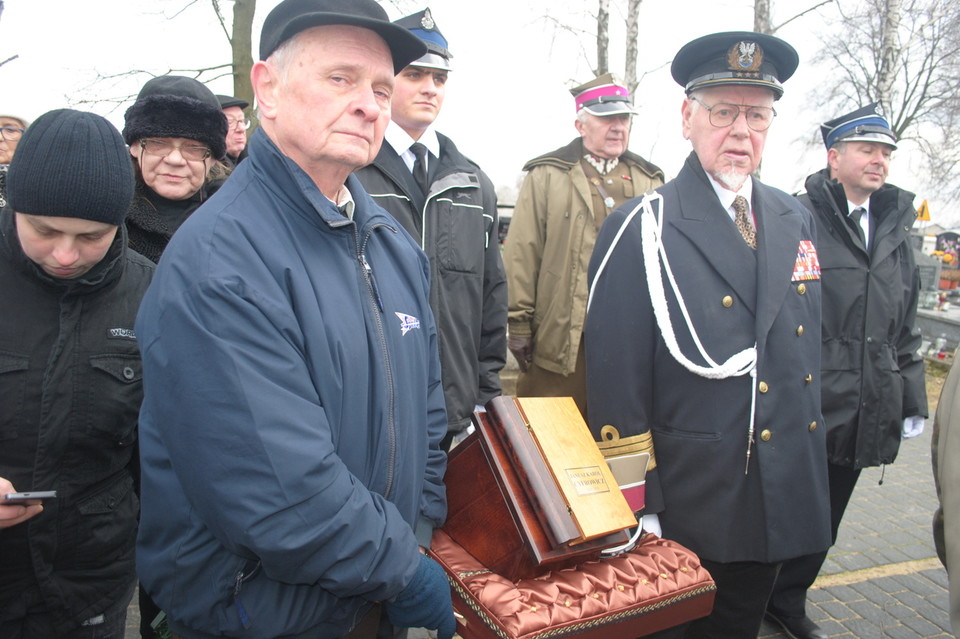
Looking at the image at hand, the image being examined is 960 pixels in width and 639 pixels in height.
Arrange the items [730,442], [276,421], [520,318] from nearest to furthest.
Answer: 1. [276,421]
2. [730,442]
3. [520,318]

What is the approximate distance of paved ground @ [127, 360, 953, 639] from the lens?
3.57 meters

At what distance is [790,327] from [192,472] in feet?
6.25

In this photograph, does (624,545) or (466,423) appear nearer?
(624,545)

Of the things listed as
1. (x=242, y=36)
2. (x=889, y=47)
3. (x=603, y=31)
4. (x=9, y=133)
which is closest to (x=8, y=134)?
(x=9, y=133)

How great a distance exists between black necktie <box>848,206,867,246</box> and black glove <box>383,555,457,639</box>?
9.77ft

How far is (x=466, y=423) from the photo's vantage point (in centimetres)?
316

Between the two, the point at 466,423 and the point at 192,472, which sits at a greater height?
the point at 192,472

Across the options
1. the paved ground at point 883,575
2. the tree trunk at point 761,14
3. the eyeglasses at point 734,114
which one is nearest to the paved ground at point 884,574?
the paved ground at point 883,575

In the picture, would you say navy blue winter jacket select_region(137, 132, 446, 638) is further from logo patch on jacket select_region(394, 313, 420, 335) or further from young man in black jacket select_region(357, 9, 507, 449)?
young man in black jacket select_region(357, 9, 507, 449)

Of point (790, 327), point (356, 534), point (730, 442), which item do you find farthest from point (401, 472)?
point (790, 327)

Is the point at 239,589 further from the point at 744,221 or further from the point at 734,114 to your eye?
the point at 734,114

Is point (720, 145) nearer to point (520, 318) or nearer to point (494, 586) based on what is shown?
point (494, 586)

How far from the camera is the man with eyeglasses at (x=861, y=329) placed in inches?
140

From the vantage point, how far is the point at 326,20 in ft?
5.15
